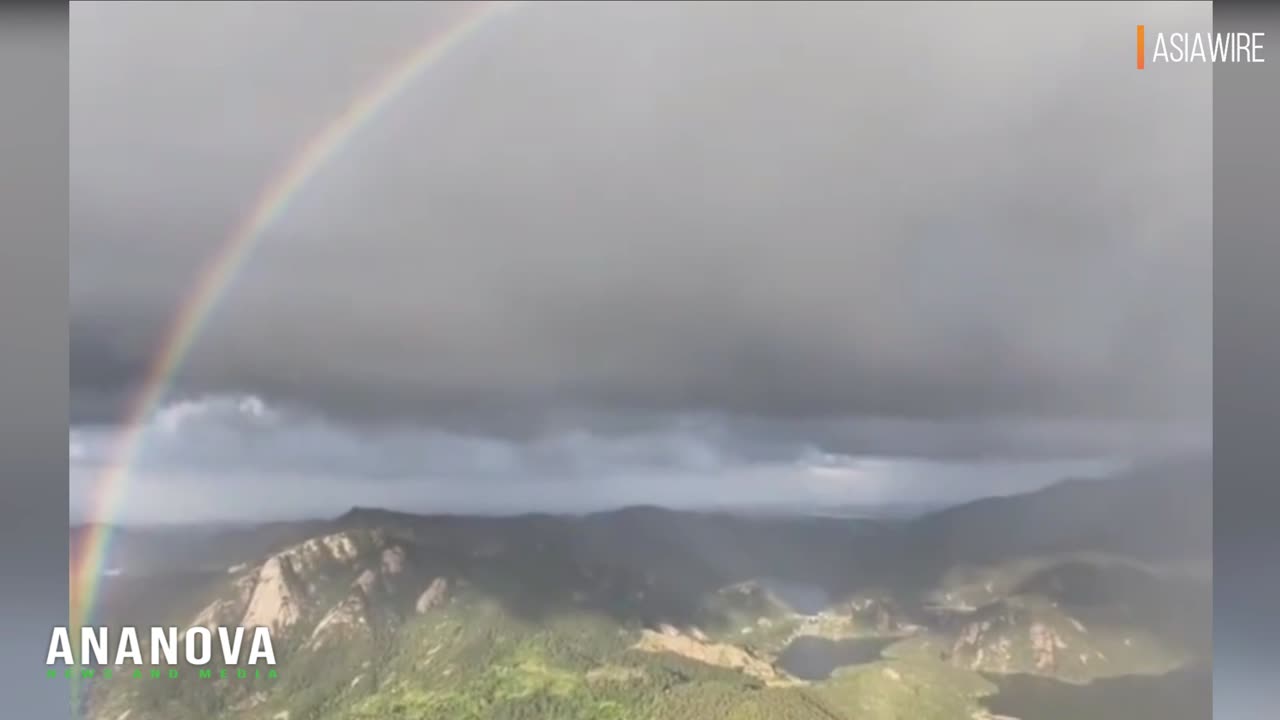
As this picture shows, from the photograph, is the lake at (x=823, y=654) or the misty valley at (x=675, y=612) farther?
the lake at (x=823, y=654)

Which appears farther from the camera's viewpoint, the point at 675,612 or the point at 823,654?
the point at 675,612

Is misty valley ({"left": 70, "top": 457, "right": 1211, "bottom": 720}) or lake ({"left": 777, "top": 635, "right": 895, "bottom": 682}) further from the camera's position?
→ lake ({"left": 777, "top": 635, "right": 895, "bottom": 682})

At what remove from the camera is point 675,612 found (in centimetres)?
379

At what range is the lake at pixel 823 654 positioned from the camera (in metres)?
3.50

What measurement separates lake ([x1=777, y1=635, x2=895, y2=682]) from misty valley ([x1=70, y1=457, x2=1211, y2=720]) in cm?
1

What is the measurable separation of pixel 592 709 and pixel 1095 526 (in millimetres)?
2603

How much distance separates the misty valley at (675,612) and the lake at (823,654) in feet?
0.04

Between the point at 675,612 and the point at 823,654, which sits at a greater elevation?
the point at 675,612

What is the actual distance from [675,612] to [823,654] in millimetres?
783

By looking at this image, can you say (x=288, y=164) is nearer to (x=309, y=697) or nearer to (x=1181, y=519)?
(x=309, y=697)

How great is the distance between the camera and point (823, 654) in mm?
3633

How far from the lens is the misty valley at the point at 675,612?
3.34 metres

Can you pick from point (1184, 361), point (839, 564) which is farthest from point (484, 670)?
point (1184, 361)

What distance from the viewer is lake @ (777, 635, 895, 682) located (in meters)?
3.50
